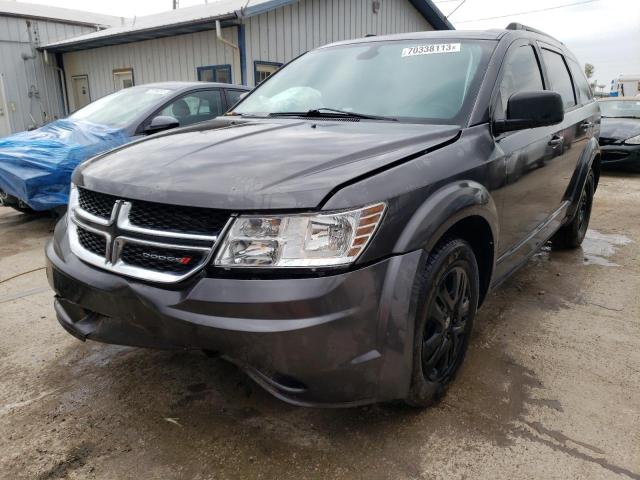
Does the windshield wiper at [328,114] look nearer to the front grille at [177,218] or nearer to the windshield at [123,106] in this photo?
the front grille at [177,218]

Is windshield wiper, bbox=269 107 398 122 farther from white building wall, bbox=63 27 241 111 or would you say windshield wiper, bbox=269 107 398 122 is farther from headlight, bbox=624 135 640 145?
headlight, bbox=624 135 640 145

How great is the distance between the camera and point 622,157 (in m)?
9.82

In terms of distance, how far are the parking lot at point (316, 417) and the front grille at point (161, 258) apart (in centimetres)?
78

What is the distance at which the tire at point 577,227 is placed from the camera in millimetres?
4773

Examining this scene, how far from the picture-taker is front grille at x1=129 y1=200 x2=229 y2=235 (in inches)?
70.9

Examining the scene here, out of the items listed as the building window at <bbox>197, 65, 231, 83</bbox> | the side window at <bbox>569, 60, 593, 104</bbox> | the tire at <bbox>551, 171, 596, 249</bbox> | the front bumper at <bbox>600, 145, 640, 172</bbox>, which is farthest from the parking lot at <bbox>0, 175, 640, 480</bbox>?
the building window at <bbox>197, 65, 231, 83</bbox>

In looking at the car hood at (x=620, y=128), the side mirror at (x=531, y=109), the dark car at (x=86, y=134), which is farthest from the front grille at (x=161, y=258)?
the car hood at (x=620, y=128)

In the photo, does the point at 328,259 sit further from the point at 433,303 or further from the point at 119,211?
the point at 119,211

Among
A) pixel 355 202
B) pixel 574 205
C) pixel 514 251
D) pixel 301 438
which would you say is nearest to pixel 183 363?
pixel 301 438

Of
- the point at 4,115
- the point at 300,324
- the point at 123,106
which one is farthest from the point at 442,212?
the point at 4,115

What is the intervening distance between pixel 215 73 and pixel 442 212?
10.0m

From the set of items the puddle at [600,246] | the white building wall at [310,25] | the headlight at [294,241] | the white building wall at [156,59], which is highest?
the white building wall at [310,25]

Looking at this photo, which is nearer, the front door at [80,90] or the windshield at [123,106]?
the windshield at [123,106]

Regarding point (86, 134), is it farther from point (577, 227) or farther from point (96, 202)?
point (577, 227)
